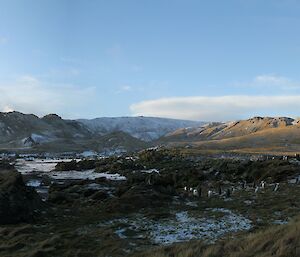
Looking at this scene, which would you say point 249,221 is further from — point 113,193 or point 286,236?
point 113,193

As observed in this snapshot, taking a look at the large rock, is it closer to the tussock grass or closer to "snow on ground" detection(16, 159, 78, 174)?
the tussock grass

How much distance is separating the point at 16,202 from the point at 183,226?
845 centimetres

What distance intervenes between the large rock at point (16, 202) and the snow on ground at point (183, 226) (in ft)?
14.6

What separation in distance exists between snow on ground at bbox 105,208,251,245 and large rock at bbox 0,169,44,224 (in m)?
4.46

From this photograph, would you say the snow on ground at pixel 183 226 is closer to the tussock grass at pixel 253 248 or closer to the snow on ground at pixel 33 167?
the tussock grass at pixel 253 248

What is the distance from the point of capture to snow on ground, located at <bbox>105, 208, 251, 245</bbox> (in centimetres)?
1734

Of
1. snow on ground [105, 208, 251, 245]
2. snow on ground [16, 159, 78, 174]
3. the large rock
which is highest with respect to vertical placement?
the large rock

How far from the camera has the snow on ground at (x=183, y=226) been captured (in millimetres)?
17336

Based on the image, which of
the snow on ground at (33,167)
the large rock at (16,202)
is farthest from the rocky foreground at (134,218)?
the snow on ground at (33,167)

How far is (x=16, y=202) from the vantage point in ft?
71.3

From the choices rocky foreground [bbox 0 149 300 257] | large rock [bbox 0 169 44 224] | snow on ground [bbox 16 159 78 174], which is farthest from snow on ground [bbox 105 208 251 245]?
snow on ground [bbox 16 159 78 174]

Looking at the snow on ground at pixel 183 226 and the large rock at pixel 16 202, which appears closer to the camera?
the snow on ground at pixel 183 226

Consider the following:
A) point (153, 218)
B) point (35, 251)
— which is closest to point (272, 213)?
point (153, 218)

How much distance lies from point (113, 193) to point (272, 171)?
53.1ft
